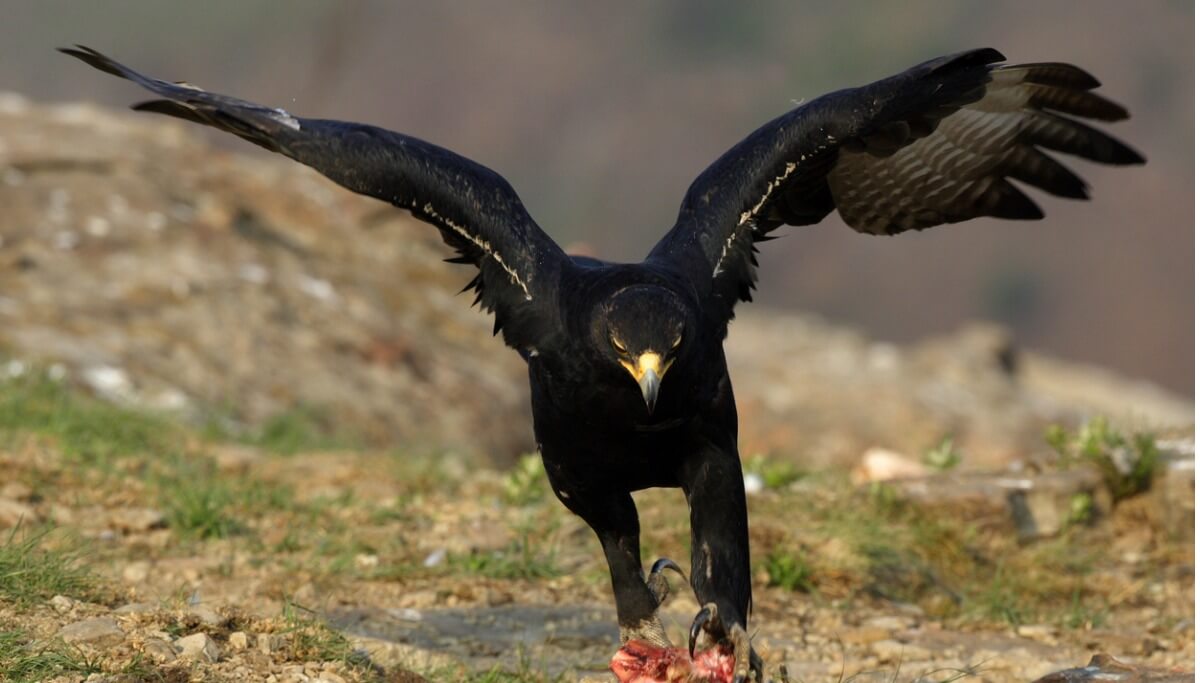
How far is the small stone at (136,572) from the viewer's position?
239 inches

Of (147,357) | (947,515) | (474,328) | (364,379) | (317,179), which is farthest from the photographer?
(317,179)

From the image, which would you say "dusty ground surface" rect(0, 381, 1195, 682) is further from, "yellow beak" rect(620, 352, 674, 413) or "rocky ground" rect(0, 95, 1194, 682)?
"yellow beak" rect(620, 352, 674, 413)

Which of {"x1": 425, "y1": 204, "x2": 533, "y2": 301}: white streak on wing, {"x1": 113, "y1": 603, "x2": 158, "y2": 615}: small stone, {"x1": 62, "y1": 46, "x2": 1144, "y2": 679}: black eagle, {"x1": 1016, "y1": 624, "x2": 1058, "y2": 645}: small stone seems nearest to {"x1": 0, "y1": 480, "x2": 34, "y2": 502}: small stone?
{"x1": 113, "y1": 603, "x2": 158, "y2": 615}: small stone

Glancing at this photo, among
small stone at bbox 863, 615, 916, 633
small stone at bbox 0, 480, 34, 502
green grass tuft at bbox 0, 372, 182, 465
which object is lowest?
small stone at bbox 863, 615, 916, 633

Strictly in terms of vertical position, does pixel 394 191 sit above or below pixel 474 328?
below

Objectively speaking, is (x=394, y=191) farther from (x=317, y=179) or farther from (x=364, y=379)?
(x=317, y=179)

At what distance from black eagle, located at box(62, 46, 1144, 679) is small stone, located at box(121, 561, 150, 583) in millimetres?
2089

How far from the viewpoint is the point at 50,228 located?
1253 cm

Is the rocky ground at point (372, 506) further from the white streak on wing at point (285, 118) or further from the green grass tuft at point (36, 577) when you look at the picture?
the white streak on wing at point (285, 118)

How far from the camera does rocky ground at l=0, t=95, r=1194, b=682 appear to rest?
5.12 m

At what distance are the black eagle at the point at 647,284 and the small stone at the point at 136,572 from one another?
82.2 inches

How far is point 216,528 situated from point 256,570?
1.94 ft

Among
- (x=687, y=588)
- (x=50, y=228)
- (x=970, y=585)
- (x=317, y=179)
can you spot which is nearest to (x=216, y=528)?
(x=687, y=588)

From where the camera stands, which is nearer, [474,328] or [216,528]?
[216,528]
